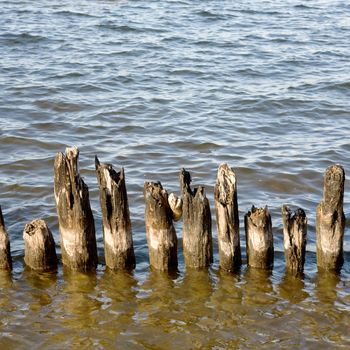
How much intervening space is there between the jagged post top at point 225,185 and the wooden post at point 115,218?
1.03 meters

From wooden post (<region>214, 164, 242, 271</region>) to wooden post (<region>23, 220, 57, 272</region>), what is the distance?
1953mm

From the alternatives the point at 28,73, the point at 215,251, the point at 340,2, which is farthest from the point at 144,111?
the point at 340,2

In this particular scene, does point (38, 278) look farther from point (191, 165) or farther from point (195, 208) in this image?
point (191, 165)

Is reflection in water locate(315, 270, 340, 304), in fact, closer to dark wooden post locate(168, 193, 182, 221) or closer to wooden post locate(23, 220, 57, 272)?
dark wooden post locate(168, 193, 182, 221)

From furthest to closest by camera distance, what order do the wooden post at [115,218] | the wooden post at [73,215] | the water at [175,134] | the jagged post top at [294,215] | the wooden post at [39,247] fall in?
1. the wooden post at [39,247]
2. the jagged post top at [294,215]
3. the wooden post at [115,218]
4. the wooden post at [73,215]
5. the water at [175,134]

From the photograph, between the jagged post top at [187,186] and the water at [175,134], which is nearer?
the water at [175,134]

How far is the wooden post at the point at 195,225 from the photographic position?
845 cm

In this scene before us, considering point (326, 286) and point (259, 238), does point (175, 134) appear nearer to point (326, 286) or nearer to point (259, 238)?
point (259, 238)

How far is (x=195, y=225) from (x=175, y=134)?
20.5 ft

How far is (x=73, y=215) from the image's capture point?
28.4 ft

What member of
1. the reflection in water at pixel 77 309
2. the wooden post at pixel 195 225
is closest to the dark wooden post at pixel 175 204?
the wooden post at pixel 195 225

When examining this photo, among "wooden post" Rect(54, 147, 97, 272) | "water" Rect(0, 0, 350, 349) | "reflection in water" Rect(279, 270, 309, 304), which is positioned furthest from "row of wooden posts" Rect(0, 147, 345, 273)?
"water" Rect(0, 0, 350, 349)

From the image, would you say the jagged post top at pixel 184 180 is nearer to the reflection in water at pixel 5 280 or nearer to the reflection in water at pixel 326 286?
the reflection in water at pixel 326 286

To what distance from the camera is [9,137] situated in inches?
557
